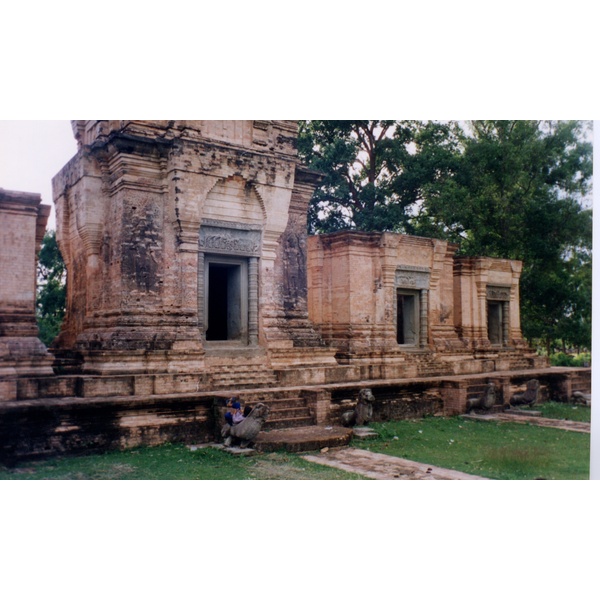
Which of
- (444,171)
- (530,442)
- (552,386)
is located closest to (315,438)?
(530,442)

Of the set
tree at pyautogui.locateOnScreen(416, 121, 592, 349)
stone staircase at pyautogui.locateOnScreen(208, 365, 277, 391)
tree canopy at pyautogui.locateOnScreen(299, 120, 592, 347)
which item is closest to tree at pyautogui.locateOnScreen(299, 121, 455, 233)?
tree canopy at pyautogui.locateOnScreen(299, 120, 592, 347)

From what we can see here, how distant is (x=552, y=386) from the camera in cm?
1248

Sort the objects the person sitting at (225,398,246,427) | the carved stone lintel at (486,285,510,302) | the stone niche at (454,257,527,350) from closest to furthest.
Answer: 1. the person sitting at (225,398,246,427)
2. the stone niche at (454,257,527,350)
3. the carved stone lintel at (486,285,510,302)

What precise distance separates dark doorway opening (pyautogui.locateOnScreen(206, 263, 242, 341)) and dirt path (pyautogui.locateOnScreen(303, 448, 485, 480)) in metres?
3.09

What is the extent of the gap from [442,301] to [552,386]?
288 centimetres

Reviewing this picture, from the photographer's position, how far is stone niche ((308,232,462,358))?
12070 mm

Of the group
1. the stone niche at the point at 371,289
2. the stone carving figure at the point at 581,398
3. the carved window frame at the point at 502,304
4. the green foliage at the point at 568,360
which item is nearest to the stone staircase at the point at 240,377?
the stone niche at the point at 371,289

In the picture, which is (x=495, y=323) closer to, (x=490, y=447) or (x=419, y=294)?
(x=419, y=294)

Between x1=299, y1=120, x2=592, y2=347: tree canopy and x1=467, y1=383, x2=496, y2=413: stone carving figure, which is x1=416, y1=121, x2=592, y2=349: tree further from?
x1=467, y1=383, x2=496, y2=413: stone carving figure

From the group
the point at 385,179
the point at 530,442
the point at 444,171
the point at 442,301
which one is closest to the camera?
the point at 530,442

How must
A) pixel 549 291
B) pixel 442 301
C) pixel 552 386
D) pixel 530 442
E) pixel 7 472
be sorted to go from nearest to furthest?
1. pixel 7 472
2. pixel 530 442
3. pixel 549 291
4. pixel 552 386
5. pixel 442 301

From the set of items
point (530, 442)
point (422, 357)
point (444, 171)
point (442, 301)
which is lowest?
point (530, 442)

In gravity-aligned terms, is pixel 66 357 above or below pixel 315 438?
above
